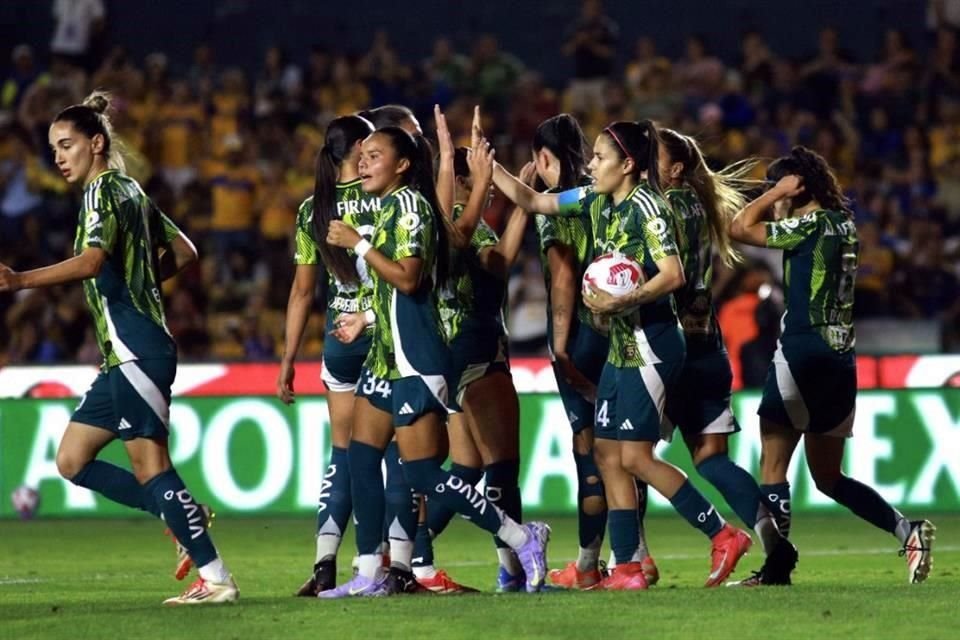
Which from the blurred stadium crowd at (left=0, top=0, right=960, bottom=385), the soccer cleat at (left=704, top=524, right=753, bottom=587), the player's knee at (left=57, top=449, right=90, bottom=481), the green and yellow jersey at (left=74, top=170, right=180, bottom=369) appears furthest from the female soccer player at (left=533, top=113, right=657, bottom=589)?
the blurred stadium crowd at (left=0, top=0, right=960, bottom=385)

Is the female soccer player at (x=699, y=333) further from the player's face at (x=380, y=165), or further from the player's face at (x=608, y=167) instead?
the player's face at (x=380, y=165)

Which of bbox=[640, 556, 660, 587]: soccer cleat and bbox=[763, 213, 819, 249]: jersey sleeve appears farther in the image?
bbox=[640, 556, 660, 587]: soccer cleat

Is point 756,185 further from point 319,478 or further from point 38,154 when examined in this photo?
point 38,154

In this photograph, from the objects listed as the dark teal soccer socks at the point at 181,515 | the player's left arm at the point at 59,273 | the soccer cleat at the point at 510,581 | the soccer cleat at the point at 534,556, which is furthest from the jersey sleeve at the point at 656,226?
the player's left arm at the point at 59,273

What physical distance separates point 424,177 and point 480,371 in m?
1.03

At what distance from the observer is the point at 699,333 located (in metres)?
9.26

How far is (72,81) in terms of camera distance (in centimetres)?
2105

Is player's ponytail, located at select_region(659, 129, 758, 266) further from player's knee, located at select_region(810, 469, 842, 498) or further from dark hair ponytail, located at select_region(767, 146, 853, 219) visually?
player's knee, located at select_region(810, 469, 842, 498)

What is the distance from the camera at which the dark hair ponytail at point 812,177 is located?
30.5 ft

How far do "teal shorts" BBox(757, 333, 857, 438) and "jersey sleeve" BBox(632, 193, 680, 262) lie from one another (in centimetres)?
117

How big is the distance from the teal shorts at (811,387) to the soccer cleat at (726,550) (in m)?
0.88

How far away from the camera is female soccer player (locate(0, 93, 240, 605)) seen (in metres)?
8.19

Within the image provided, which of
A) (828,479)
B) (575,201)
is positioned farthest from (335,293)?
(828,479)

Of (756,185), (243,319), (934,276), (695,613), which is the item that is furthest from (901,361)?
(695,613)
